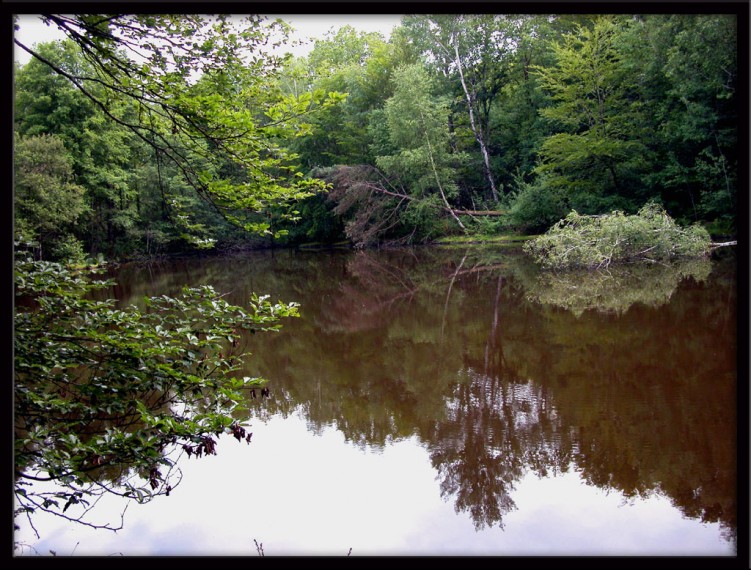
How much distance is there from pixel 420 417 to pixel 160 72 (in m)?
3.21

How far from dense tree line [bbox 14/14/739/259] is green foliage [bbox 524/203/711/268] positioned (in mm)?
1103

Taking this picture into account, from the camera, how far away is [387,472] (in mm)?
3707

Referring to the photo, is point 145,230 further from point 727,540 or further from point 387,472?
point 727,540

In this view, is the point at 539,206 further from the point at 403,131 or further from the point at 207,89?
the point at 207,89

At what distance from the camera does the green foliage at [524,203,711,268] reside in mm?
12984

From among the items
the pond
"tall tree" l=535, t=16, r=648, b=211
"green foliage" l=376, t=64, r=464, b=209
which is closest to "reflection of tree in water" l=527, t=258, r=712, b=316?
the pond

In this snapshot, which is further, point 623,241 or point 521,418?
point 623,241

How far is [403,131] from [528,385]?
761 inches

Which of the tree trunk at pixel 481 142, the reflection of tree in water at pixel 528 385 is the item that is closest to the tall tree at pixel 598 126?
the tree trunk at pixel 481 142

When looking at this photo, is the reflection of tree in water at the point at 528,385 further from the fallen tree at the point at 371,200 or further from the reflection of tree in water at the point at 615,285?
the fallen tree at the point at 371,200

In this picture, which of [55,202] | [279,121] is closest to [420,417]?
[279,121]

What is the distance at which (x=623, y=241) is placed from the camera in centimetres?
1328

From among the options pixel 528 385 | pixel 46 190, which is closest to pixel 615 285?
pixel 528 385

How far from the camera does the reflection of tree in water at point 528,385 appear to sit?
3.54 metres
